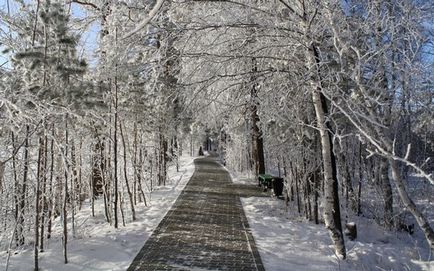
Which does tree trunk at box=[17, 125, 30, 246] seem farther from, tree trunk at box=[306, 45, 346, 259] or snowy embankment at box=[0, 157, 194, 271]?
tree trunk at box=[306, 45, 346, 259]

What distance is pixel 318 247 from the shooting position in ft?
27.5

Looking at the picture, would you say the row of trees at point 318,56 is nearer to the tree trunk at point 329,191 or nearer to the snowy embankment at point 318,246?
the tree trunk at point 329,191

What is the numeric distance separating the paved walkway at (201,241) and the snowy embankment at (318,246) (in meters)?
0.35

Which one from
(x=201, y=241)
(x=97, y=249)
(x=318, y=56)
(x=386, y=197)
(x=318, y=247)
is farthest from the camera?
(x=386, y=197)

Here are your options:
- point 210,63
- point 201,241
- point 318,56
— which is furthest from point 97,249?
point 318,56

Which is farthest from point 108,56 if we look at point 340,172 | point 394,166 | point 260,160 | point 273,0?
point 260,160

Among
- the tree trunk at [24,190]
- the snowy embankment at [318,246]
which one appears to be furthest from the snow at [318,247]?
the tree trunk at [24,190]

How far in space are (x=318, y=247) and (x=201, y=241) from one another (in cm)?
247

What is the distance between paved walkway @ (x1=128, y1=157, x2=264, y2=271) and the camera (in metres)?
6.96

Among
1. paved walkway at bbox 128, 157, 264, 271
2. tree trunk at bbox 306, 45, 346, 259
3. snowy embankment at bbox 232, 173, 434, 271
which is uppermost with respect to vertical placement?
tree trunk at bbox 306, 45, 346, 259

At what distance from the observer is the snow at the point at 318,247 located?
23.9 feet

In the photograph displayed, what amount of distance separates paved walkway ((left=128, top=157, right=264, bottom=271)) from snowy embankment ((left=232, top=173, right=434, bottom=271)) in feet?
1.15

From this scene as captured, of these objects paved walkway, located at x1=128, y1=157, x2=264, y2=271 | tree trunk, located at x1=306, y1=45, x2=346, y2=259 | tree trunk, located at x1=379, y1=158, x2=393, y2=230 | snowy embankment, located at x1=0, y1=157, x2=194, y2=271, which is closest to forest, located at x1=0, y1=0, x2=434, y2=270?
tree trunk, located at x1=306, y1=45, x2=346, y2=259

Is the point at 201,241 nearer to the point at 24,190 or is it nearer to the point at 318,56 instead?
the point at 24,190
